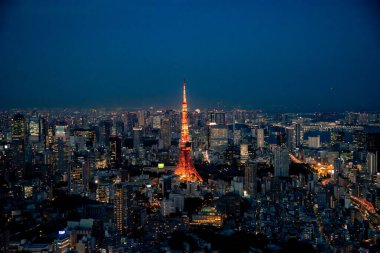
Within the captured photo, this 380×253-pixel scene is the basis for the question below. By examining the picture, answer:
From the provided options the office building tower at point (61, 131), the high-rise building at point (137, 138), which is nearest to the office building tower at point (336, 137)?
the high-rise building at point (137, 138)

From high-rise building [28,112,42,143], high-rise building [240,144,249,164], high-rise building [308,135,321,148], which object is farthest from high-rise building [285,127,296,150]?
high-rise building [28,112,42,143]

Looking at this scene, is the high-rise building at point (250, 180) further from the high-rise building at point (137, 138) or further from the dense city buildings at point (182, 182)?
the high-rise building at point (137, 138)

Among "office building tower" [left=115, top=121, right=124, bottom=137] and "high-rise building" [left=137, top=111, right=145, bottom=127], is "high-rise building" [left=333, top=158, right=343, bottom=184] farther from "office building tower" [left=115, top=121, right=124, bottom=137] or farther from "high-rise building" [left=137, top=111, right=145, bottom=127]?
"office building tower" [left=115, top=121, right=124, bottom=137]

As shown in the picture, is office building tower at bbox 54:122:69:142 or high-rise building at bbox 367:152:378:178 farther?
office building tower at bbox 54:122:69:142

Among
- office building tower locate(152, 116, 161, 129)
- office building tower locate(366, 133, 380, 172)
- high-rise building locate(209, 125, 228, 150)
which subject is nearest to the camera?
office building tower locate(366, 133, 380, 172)

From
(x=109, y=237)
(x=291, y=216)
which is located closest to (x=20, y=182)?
(x=109, y=237)

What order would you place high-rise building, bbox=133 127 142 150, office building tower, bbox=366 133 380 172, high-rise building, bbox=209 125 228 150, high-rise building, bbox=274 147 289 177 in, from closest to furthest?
1. office building tower, bbox=366 133 380 172
2. high-rise building, bbox=274 147 289 177
3. high-rise building, bbox=133 127 142 150
4. high-rise building, bbox=209 125 228 150

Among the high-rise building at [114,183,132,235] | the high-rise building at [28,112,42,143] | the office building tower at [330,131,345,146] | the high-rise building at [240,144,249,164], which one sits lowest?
the high-rise building at [114,183,132,235]
